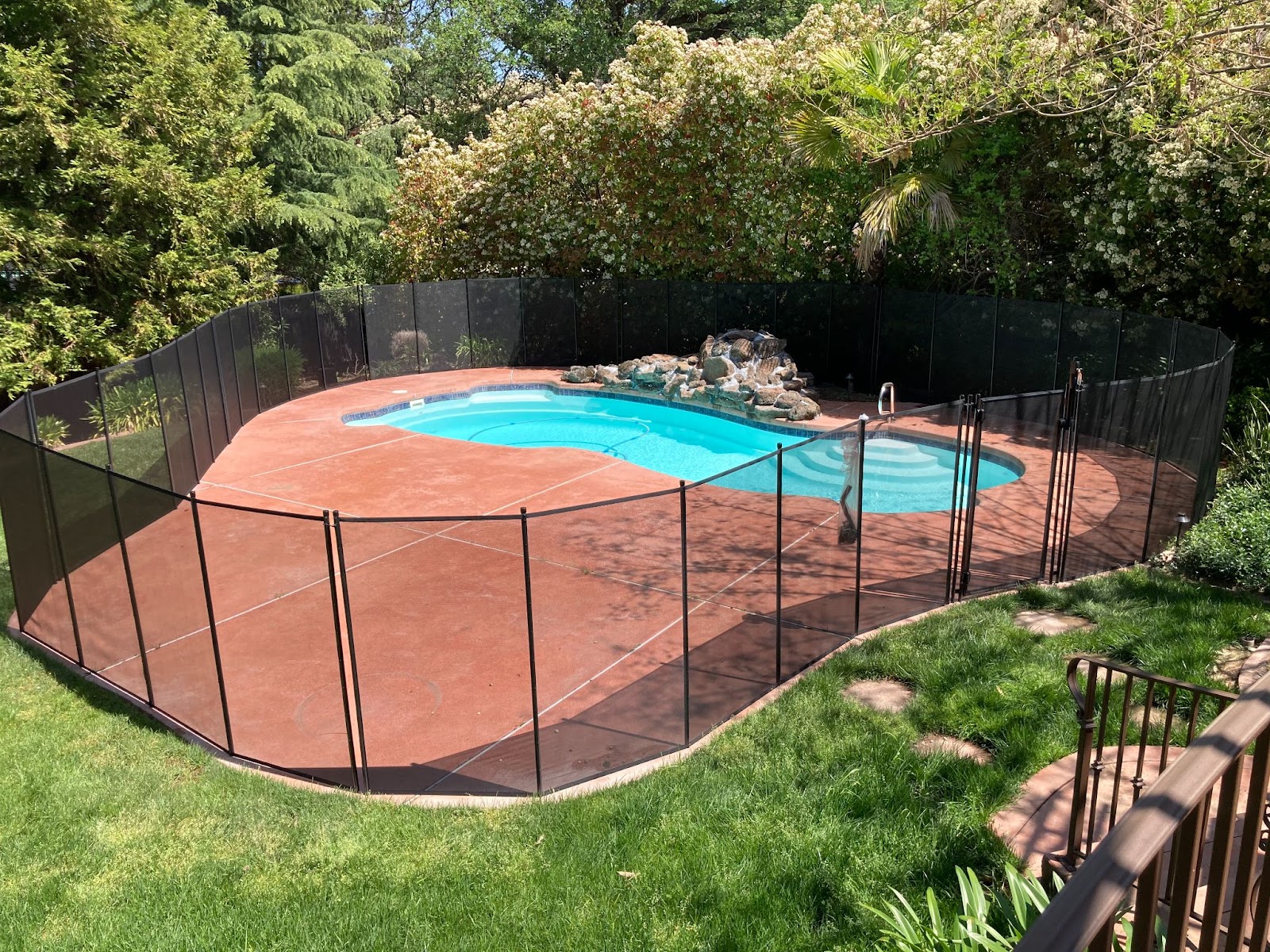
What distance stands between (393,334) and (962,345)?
499 inches

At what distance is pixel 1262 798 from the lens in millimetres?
1856

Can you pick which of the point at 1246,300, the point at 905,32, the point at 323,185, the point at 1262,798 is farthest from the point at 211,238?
the point at 1262,798

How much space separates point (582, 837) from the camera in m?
5.82

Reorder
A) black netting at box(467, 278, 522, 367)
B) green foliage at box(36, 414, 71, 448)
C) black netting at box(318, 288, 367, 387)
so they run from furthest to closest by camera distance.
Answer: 1. black netting at box(467, 278, 522, 367)
2. black netting at box(318, 288, 367, 387)
3. green foliage at box(36, 414, 71, 448)

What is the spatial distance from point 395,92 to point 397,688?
2682 centimetres

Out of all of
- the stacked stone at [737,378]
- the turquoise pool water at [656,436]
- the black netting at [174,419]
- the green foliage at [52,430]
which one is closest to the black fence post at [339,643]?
the turquoise pool water at [656,436]

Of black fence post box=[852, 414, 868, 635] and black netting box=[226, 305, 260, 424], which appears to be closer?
black fence post box=[852, 414, 868, 635]

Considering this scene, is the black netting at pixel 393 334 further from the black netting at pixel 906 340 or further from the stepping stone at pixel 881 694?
the stepping stone at pixel 881 694

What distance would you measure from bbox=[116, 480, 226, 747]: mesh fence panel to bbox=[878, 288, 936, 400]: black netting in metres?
13.8

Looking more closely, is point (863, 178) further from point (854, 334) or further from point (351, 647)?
point (351, 647)

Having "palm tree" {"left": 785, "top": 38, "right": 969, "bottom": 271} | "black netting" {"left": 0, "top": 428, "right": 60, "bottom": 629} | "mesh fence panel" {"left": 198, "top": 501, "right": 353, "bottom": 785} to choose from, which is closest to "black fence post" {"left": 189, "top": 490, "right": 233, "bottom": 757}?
"mesh fence panel" {"left": 198, "top": 501, "right": 353, "bottom": 785}

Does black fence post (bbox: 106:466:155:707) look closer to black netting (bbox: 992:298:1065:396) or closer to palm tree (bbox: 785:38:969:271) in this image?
palm tree (bbox: 785:38:969:271)

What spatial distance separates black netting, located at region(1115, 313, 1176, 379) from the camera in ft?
43.8

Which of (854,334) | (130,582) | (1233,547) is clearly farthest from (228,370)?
(1233,547)
